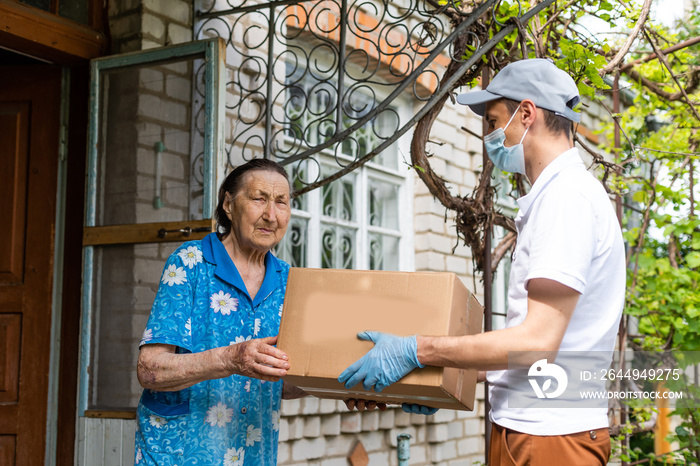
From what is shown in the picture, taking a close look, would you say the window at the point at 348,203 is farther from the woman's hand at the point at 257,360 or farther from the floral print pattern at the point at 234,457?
the woman's hand at the point at 257,360

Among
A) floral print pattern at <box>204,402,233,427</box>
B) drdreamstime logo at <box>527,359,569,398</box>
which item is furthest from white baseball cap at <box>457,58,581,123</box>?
floral print pattern at <box>204,402,233,427</box>

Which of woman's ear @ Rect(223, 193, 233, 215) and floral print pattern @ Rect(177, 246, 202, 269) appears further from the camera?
woman's ear @ Rect(223, 193, 233, 215)

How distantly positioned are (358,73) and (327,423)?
243 centimetres

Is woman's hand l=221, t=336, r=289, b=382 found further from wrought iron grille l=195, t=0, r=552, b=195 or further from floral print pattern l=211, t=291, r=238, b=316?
wrought iron grille l=195, t=0, r=552, b=195

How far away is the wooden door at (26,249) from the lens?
366 cm

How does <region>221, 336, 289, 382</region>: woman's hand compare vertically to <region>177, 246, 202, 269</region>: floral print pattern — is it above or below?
below

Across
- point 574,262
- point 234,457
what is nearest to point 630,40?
point 574,262

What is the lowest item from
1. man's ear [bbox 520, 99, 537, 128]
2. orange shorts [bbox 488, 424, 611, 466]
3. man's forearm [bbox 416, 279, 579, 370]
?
orange shorts [bbox 488, 424, 611, 466]

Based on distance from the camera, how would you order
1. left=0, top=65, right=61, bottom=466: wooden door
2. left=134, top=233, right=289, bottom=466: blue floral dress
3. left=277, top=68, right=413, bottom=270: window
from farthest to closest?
left=277, top=68, right=413, bottom=270: window, left=0, top=65, right=61, bottom=466: wooden door, left=134, top=233, right=289, bottom=466: blue floral dress

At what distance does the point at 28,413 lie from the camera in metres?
3.66

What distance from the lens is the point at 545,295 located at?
1.63 metres

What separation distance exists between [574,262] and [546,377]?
267 mm

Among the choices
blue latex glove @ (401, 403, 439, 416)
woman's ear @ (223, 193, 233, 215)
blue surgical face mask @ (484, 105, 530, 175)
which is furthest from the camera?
woman's ear @ (223, 193, 233, 215)

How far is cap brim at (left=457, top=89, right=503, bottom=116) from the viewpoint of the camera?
76.3 inches
